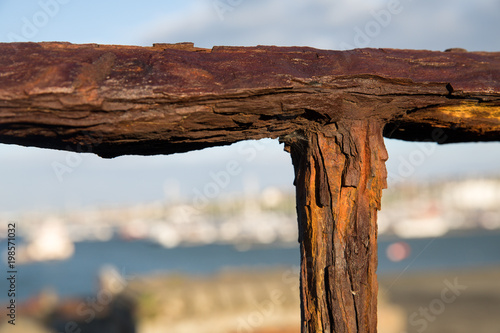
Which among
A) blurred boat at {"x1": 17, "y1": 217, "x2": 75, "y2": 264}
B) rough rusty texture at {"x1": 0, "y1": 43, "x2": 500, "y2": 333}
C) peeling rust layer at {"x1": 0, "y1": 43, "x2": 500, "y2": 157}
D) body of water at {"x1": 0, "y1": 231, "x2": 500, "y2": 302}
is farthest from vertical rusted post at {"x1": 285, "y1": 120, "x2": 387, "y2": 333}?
blurred boat at {"x1": 17, "y1": 217, "x2": 75, "y2": 264}

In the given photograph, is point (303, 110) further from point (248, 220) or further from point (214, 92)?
point (248, 220)

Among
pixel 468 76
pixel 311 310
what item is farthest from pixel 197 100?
pixel 468 76

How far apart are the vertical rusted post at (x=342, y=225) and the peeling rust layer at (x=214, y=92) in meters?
0.11

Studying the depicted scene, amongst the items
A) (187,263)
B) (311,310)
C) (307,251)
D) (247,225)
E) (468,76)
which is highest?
(247,225)

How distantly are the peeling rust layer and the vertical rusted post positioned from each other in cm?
11

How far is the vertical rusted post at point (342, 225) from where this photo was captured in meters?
2.01

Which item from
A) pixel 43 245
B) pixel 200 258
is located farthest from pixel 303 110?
pixel 200 258

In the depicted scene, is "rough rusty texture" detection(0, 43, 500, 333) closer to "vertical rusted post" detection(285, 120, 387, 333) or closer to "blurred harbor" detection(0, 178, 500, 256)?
"vertical rusted post" detection(285, 120, 387, 333)

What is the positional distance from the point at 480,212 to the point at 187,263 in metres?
57.3

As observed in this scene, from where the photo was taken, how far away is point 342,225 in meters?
2.04

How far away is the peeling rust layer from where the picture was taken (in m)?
1.62

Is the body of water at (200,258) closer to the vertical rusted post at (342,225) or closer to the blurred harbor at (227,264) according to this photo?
the blurred harbor at (227,264)

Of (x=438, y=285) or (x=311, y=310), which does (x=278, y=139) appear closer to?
(x=311, y=310)

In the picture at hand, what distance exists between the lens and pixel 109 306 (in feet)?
33.6
